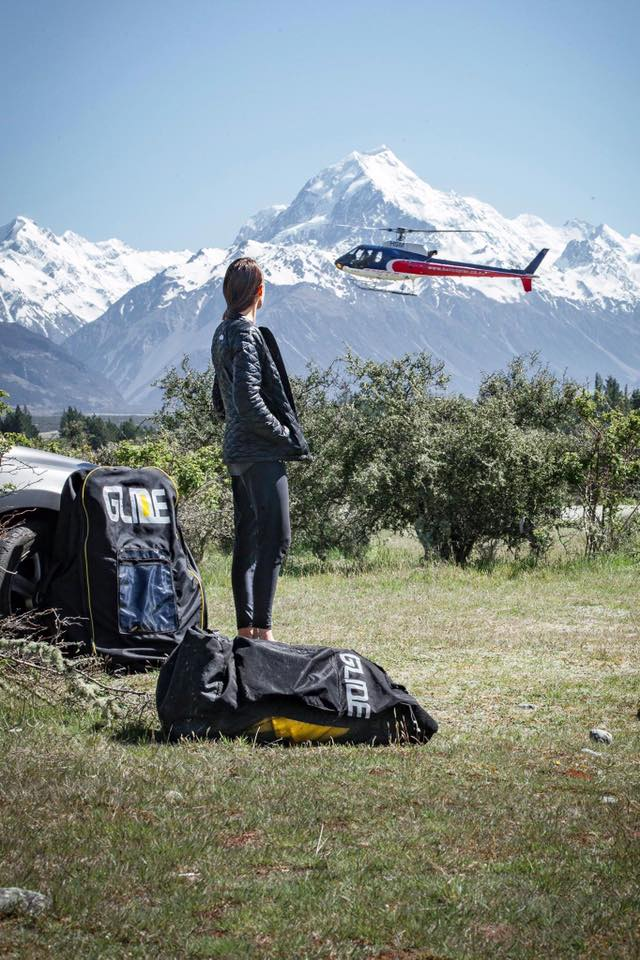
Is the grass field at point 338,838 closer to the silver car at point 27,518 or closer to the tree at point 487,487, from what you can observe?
the silver car at point 27,518

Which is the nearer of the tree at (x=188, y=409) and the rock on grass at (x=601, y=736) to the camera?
the rock on grass at (x=601, y=736)

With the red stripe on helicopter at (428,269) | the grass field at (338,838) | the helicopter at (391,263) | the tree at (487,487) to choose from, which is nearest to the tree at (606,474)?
the tree at (487,487)

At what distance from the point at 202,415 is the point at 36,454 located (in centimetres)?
1103

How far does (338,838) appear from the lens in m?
3.58

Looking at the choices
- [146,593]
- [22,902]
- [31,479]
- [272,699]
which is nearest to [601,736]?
[272,699]

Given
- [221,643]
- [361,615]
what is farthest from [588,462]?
[221,643]

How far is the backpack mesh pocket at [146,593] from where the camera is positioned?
6.55 m

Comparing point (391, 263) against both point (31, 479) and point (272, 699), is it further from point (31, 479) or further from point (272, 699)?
point (272, 699)

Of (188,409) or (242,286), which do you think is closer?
(242,286)

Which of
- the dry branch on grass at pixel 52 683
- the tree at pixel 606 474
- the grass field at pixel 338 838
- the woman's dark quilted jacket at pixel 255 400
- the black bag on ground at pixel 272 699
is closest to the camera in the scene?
the grass field at pixel 338 838

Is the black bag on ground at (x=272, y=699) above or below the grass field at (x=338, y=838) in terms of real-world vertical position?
above

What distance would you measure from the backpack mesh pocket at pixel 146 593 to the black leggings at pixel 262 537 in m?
0.56

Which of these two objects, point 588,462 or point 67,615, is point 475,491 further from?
point 67,615

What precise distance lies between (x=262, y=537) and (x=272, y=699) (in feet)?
5.07
